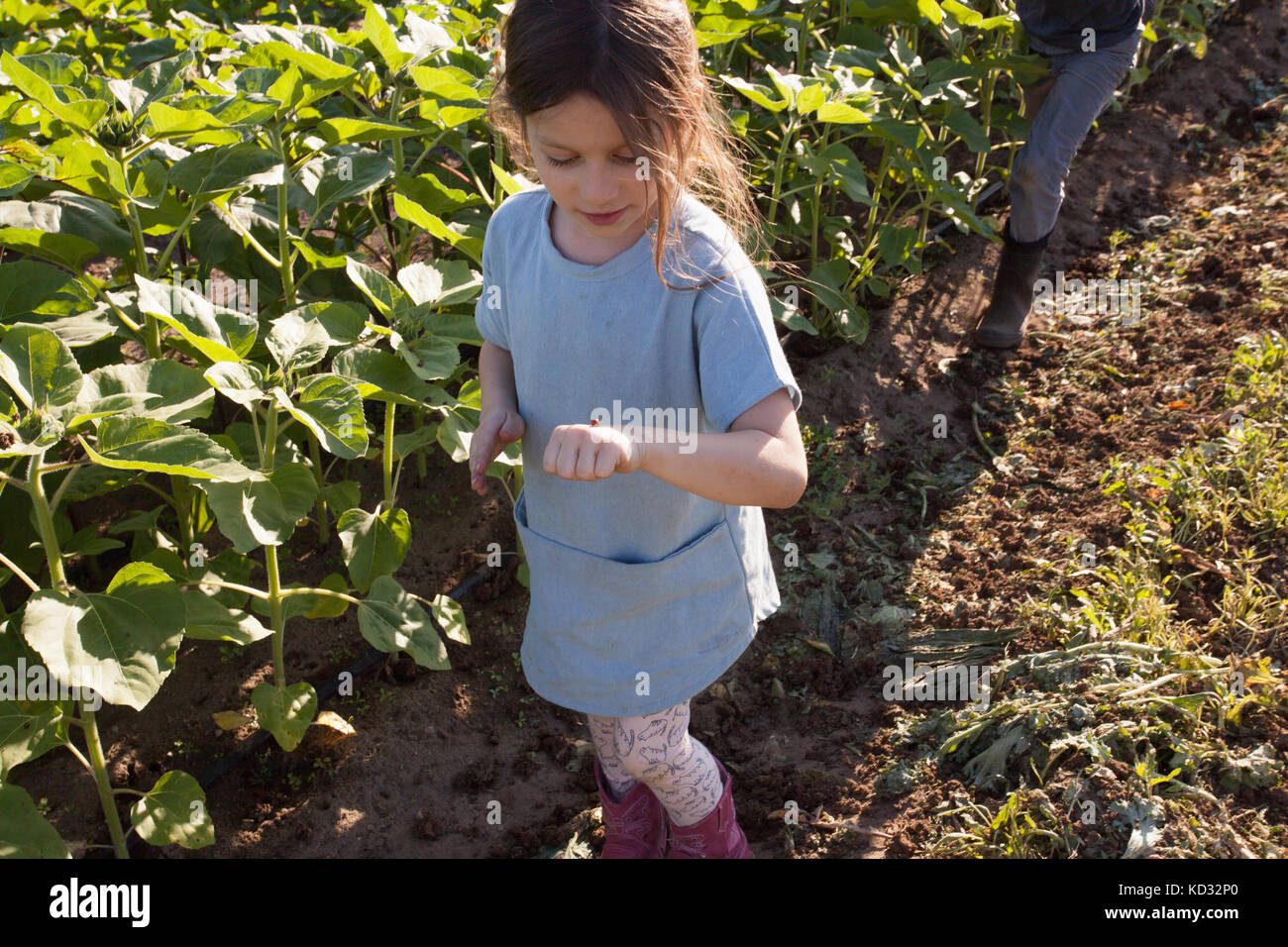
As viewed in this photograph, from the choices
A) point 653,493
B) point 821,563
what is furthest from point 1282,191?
point 653,493

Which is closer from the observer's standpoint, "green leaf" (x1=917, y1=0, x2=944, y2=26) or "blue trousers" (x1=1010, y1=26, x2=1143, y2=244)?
"green leaf" (x1=917, y1=0, x2=944, y2=26)

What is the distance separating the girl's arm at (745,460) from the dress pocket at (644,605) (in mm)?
312

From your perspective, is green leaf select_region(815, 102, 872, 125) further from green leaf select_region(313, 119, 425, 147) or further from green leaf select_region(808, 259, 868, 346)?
green leaf select_region(313, 119, 425, 147)

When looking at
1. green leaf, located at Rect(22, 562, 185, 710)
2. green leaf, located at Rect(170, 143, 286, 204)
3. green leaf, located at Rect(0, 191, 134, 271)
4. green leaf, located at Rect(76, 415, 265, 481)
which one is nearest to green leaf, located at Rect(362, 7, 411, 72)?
green leaf, located at Rect(170, 143, 286, 204)

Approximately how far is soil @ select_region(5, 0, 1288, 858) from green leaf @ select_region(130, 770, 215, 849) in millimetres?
283

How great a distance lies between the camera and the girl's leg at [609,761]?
1.97 metres

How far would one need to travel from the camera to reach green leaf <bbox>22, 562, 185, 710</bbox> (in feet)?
5.20

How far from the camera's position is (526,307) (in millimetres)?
1699

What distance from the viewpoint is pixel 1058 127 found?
360 centimetres

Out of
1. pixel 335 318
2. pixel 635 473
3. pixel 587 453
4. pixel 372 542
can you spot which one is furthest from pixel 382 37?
pixel 587 453

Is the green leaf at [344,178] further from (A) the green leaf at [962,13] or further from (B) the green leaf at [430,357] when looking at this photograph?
(A) the green leaf at [962,13]

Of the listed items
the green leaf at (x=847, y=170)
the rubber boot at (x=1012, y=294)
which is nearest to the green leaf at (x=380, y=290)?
the green leaf at (x=847, y=170)

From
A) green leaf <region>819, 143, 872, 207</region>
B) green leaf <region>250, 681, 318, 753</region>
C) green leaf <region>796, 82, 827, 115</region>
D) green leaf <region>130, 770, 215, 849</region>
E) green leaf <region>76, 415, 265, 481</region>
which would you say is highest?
green leaf <region>796, 82, 827, 115</region>
